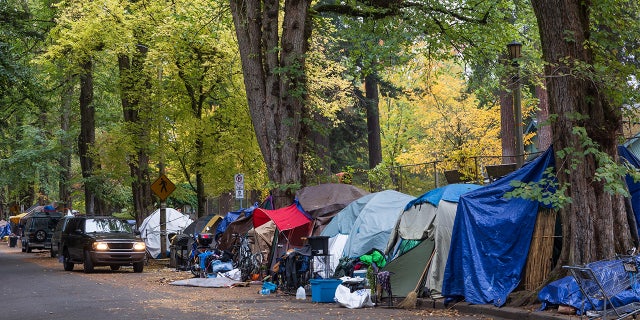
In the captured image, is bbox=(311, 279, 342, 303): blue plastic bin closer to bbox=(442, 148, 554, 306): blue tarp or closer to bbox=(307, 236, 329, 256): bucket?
bbox=(307, 236, 329, 256): bucket

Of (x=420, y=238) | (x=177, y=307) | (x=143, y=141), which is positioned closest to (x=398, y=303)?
(x=420, y=238)

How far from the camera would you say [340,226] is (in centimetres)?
2184

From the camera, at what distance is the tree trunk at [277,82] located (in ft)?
77.3

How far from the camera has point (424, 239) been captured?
17.6 metres

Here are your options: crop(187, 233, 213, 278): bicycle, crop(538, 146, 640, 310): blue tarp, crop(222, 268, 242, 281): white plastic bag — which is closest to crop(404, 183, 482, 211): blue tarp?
crop(538, 146, 640, 310): blue tarp

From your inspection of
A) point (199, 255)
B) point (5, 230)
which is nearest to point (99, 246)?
point (199, 255)

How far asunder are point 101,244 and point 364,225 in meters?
10.9

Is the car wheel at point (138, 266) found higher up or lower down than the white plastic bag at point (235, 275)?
higher up

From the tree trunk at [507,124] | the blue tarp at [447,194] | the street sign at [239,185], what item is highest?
the tree trunk at [507,124]

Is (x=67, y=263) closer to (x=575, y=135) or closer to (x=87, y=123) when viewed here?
(x=87, y=123)

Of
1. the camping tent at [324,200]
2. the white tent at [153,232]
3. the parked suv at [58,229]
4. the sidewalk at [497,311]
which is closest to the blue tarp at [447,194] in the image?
the sidewalk at [497,311]

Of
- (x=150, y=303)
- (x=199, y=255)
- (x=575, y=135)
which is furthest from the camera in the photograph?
(x=199, y=255)

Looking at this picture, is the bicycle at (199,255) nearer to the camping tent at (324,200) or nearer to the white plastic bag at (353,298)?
the camping tent at (324,200)

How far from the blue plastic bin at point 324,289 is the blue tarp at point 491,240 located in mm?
2604
